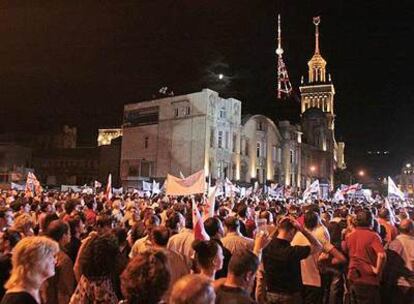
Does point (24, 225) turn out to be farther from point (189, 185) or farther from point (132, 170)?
point (132, 170)

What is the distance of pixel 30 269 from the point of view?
3902mm

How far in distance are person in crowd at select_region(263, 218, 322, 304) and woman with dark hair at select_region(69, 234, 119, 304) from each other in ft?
7.41

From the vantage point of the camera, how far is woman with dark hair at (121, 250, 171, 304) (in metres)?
3.18

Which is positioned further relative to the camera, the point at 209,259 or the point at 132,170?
the point at 132,170

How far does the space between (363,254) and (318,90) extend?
10744cm

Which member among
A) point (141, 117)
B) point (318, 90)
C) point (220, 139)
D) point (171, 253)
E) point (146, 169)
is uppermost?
point (318, 90)

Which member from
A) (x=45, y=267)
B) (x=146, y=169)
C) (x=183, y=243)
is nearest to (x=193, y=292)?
(x=45, y=267)

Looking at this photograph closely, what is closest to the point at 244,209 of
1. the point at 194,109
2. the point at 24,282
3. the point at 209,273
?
the point at 209,273

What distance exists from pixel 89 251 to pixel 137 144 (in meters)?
57.8

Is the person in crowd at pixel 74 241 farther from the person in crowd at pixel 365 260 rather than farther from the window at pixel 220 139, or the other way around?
the window at pixel 220 139

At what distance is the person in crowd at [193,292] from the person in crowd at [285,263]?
10.4 feet

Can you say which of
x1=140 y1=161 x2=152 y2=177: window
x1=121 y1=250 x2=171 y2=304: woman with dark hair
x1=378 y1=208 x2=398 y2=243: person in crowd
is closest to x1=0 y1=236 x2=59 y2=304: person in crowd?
x1=121 y1=250 x2=171 y2=304: woman with dark hair

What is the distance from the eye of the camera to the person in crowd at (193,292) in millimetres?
2775

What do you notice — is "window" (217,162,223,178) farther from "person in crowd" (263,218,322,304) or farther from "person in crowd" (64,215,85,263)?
"person in crowd" (263,218,322,304)
